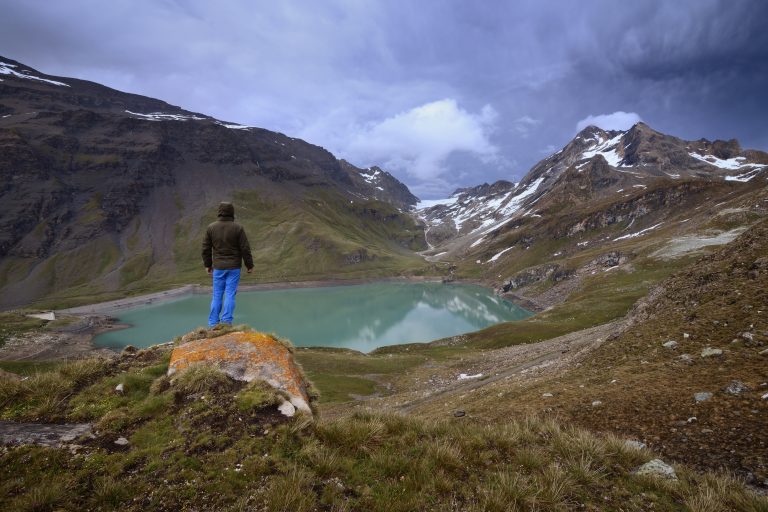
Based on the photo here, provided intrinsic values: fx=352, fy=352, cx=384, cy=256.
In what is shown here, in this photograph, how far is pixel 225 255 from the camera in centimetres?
1314

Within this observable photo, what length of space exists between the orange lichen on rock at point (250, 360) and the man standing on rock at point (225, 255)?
240cm

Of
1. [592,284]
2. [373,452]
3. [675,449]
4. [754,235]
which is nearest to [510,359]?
[754,235]

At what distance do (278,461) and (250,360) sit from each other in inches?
157

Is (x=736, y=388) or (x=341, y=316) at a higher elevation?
(x=736, y=388)

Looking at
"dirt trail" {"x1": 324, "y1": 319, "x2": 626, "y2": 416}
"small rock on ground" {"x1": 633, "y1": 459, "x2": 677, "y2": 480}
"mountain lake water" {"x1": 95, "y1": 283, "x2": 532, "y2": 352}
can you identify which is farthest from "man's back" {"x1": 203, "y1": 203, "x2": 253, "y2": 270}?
"mountain lake water" {"x1": 95, "y1": 283, "x2": 532, "y2": 352}

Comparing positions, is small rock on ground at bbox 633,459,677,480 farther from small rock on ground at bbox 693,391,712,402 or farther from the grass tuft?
the grass tuft

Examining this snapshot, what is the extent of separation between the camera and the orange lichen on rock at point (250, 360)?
9.44 meters

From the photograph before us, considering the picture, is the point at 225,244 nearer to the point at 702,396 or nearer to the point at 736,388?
the point at 702,396

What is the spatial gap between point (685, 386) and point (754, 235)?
623 inches

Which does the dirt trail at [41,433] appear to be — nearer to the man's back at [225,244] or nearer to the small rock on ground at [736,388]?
the man's back at [225,244]

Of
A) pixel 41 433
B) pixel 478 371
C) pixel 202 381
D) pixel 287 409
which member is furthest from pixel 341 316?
pixel 41 433

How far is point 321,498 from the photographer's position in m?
5.57

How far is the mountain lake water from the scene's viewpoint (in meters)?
105

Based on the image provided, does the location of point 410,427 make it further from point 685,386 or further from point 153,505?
point 685,386
